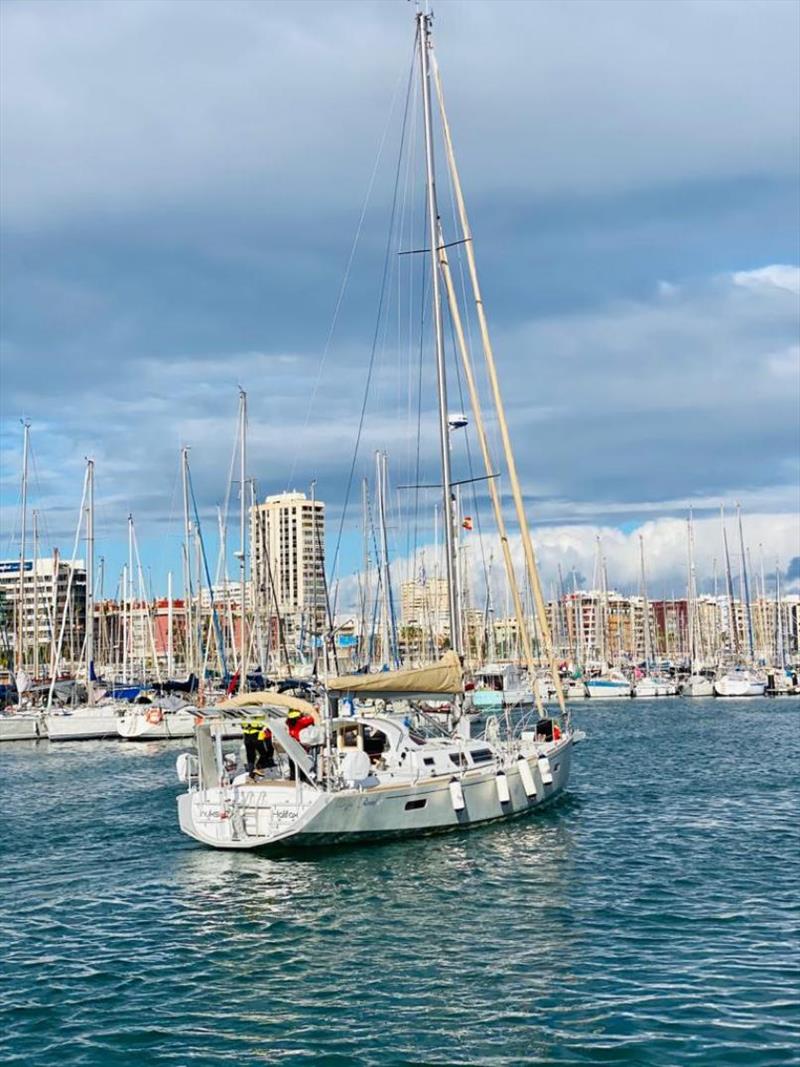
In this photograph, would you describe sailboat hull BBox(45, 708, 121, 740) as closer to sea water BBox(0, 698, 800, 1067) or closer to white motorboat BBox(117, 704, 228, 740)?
white motorboat BBox(117, 704, 228, 740)

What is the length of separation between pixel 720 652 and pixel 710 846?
126 m

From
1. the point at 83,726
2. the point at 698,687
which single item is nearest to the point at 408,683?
the point at 83,726

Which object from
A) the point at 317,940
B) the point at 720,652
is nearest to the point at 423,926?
the point at 317,940

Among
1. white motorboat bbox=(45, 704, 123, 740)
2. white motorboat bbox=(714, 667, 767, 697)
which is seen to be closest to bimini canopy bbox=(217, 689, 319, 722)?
white motorboat bbox=(45, 704, 123, 740)

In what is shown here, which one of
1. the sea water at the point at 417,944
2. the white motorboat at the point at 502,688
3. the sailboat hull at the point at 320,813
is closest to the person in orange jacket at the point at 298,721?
the sailboat hull at the point at 320,813

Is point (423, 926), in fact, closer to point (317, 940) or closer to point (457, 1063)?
point (317, 940)

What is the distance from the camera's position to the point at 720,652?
500 ft

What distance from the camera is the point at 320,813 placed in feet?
92.6

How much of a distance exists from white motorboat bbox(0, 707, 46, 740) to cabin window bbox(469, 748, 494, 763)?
49451 millimetres

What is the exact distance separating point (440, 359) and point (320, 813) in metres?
15.0

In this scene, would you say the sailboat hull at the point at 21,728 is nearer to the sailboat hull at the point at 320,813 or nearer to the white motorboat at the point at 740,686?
the sailboat hull at the point at 320,813

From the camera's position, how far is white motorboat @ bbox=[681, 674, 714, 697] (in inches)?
4985

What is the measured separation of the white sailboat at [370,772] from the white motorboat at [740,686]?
91659 millimetres

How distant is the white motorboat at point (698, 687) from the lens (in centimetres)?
12662
